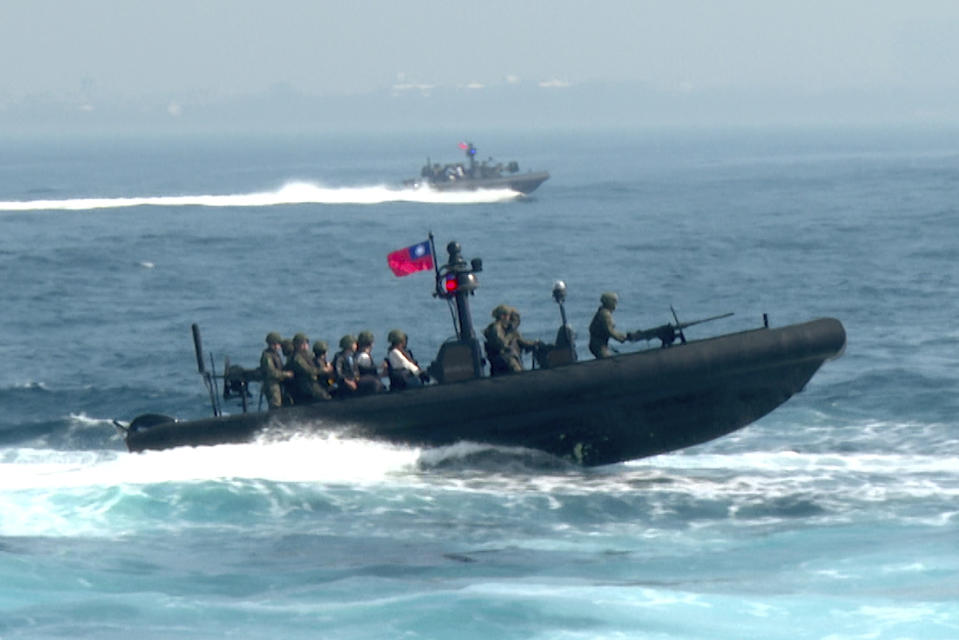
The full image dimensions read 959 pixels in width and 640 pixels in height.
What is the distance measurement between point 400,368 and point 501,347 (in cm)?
125

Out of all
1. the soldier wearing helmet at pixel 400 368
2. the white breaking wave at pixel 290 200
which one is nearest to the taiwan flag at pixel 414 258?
the soldier wearing helmet at pixel 400 368

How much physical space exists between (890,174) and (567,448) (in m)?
80.3

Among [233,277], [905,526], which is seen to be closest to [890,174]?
[233,277]

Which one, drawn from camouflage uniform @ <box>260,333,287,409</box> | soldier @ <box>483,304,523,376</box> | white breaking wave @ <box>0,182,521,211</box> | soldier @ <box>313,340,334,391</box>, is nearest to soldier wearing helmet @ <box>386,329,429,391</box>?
soldier @ <box>313,340,334,391</box>

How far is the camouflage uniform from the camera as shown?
62.8ft

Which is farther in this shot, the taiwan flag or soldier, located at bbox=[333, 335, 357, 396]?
soldier, located at bbox=[333, 335, 357, 396]

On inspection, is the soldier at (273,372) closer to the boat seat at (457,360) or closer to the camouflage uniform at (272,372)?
the camouflage uniform at (272,372)

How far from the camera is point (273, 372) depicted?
63.0 feet

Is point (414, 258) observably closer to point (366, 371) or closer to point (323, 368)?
point (366, 371)

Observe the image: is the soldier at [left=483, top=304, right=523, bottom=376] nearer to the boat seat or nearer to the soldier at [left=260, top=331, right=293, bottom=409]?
the boat seat

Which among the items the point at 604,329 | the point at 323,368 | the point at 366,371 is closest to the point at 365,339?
the point at 366,371

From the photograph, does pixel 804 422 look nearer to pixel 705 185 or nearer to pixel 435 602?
pixel 435 602

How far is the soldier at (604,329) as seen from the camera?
62.3 ft

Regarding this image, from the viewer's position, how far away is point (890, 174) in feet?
313
